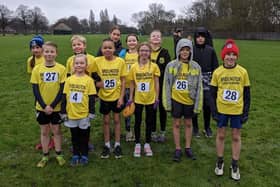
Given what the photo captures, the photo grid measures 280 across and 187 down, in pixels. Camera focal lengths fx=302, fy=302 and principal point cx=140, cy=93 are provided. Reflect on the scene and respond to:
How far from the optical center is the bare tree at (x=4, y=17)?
90.2 m

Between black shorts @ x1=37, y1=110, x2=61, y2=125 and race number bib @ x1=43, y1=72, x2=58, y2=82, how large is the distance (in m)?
0.49

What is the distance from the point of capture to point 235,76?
4008mm

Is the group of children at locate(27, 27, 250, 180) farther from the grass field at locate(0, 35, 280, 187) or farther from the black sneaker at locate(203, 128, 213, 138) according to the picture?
the black sneaker at locate(203, 128, 213, 138)

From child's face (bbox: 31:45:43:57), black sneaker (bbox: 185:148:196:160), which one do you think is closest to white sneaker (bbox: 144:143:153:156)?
black sneaker (bbox: 185:148:196:160)

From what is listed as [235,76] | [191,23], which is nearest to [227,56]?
[235,76]

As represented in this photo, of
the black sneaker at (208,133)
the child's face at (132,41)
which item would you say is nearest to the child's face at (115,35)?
the child's face at (132,41)

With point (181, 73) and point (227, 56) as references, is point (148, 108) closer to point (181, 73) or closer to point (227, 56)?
point (181, 73)

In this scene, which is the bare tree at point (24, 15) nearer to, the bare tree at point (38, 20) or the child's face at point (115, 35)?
the bare tree at point (38, 20)

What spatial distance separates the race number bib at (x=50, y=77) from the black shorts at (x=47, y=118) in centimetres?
49

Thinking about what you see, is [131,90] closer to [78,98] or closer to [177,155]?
[78,98]

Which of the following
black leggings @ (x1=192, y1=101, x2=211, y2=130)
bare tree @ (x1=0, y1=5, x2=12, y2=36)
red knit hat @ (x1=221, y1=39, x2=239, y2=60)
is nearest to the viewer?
red knit hat @ (x1=221, y1=39, x2=239, y2=60)

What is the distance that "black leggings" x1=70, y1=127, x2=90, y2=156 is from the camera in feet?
14.5

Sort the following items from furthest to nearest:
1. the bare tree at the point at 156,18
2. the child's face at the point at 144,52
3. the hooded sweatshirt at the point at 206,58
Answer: the bare tree at the point at 156,18
the hooded sweatshirt at the point at 206,58
the child's face at the point at 144,52

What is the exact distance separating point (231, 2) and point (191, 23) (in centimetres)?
1601
